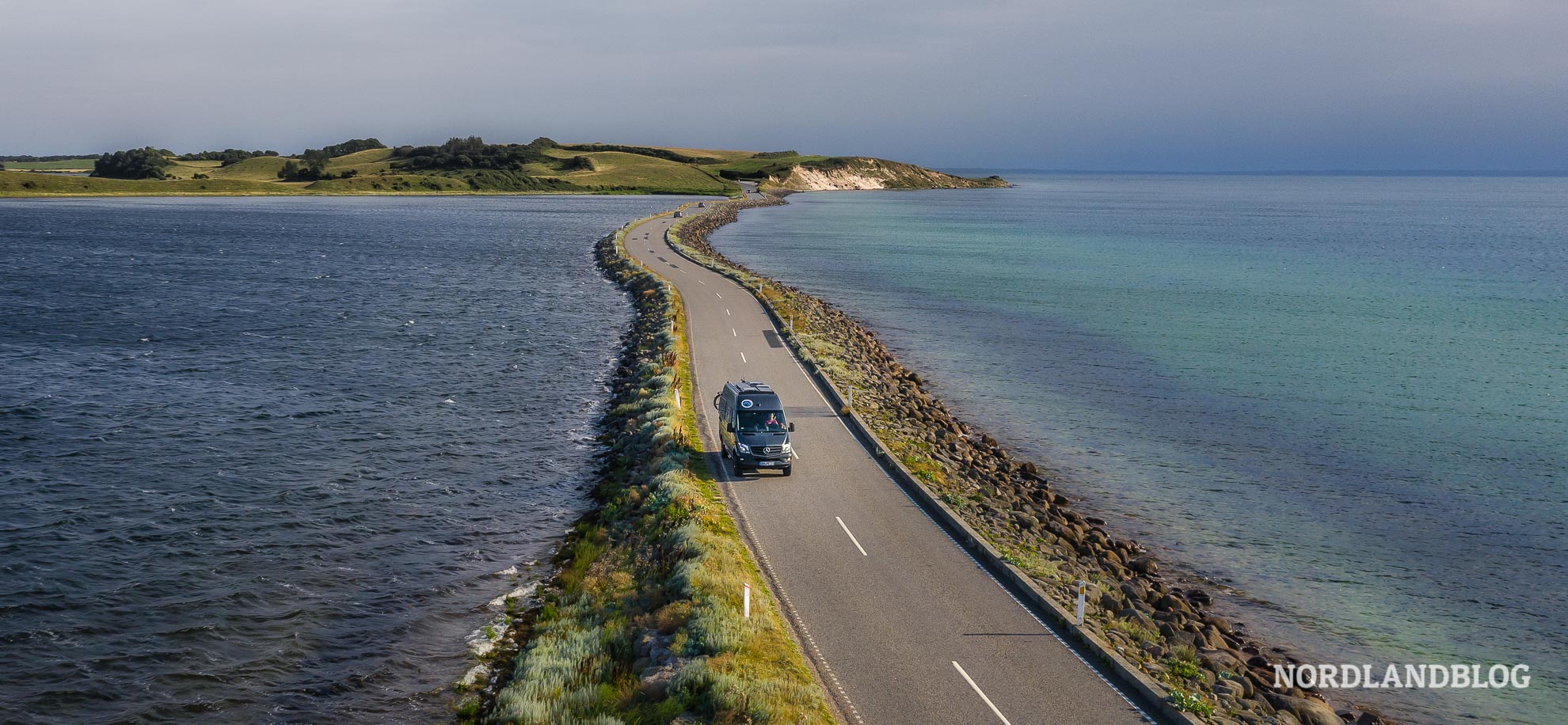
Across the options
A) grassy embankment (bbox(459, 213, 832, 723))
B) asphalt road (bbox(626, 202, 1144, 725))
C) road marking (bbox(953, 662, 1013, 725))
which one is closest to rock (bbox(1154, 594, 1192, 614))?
asphalt road (bbox(626, 202, 1144, 725))

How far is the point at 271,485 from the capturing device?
31031 millimetres

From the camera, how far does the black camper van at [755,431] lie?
94.9 feet

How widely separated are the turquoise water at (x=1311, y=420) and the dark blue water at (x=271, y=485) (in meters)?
19.2

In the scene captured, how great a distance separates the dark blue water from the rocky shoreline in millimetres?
11625

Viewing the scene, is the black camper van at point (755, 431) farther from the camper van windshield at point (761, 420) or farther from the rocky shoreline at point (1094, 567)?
the rocky shoreline at point (1094, 567)

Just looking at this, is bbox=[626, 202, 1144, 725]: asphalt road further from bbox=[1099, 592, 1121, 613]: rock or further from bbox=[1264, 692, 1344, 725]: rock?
bbox=[1264, 692, 1344, 725]: rock

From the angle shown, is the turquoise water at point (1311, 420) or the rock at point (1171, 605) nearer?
the rock at point (1171, 605)

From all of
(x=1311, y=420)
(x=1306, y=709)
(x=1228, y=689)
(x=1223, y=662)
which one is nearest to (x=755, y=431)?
(x=1223, y=662)

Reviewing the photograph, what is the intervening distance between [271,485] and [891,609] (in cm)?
2096

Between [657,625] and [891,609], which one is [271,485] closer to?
[657,625]

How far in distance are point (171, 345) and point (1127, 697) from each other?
52.9 meters

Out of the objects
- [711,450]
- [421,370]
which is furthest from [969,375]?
[421,370]

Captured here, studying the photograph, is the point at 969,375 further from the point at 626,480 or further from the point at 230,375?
the point at 230,375

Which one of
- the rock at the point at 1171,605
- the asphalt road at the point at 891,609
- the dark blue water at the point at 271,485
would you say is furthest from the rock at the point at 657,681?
the rock at the point at 1171,605
